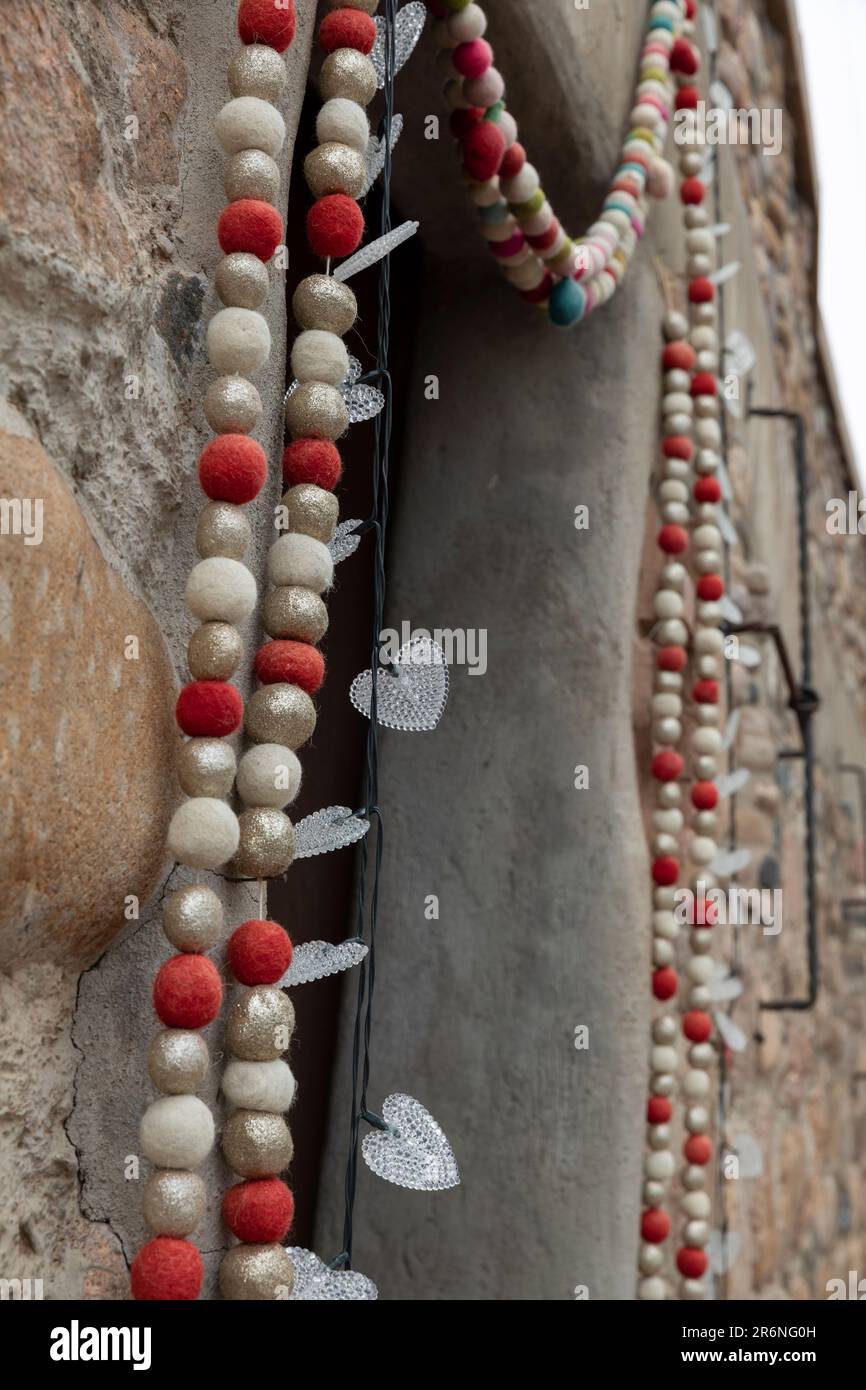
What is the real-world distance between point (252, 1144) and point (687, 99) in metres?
1.59

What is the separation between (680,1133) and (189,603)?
130 centimetres

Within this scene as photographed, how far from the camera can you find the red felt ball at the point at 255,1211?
2.60 ft

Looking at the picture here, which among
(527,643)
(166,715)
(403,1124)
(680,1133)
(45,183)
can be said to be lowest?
(680,1133)

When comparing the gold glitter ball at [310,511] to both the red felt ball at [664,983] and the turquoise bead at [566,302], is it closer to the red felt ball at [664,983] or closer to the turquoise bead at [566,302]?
the turquoise bead at [566,302]

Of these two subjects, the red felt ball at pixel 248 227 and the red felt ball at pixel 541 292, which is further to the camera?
the red felt ball at pixel 541 292

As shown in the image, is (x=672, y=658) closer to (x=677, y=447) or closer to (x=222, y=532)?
(x=677, y=447)

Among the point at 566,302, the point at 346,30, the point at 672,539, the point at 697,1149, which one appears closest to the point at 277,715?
the point at 346,30

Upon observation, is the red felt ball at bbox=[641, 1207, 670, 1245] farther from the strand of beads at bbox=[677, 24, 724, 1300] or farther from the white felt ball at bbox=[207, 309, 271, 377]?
the white felt ball at bbox=[207, 309, 271, 377]

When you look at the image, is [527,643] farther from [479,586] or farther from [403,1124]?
[403,1124]

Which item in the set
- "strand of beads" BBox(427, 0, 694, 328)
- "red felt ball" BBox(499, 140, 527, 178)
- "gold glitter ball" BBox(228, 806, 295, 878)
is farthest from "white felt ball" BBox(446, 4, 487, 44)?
"gold glitter ball" BBox(228, 806, 295, 878)

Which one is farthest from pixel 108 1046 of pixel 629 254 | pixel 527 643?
pixel 629 254

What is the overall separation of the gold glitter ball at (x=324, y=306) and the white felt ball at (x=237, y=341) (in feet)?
0.28

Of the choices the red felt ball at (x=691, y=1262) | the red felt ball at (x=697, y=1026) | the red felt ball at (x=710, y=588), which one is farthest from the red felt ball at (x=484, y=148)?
the red felt ball at (x=691, y=1262)
